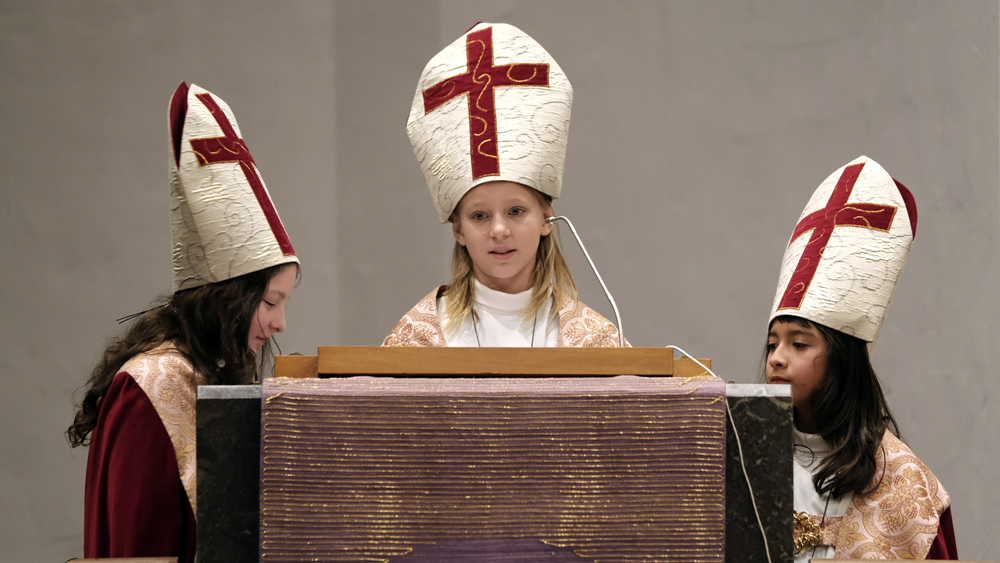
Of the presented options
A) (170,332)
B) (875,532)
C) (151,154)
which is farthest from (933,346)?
(151,154)

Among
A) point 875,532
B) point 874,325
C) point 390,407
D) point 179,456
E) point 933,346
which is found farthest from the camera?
point 933,346

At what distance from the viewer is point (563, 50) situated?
3.34 meters

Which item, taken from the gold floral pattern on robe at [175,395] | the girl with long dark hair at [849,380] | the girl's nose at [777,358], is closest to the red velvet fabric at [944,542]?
the girl with long dark hair at [849,380]

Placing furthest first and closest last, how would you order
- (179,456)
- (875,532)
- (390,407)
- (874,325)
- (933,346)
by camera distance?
(933,346)
(874,325)
(875,532)
(179,456)
(390,407)

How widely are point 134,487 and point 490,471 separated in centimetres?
83

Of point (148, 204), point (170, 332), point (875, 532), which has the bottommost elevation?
point (875, 532)

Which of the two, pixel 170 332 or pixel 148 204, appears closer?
pixel 170 332

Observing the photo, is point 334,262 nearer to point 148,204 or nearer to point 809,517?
point 148,204

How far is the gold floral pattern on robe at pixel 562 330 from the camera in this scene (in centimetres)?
195

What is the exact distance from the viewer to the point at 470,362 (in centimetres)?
112

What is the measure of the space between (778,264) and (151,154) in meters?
2.52

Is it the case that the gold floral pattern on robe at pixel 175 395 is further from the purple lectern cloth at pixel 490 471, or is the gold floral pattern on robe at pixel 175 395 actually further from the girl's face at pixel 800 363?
the girl's face at pixel 800 363

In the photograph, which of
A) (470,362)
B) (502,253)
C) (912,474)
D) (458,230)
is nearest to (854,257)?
(912,474)

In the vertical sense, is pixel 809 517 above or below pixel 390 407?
below
